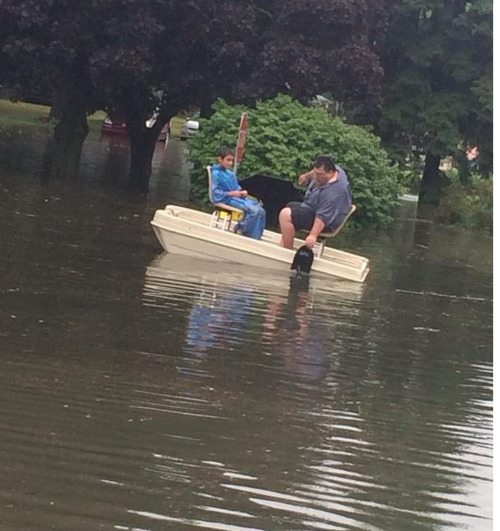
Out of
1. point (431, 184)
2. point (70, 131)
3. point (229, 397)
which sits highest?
point (431, 184)

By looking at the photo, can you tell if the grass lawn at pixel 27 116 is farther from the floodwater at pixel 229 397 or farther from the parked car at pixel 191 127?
the floodwater at pixel 229 397

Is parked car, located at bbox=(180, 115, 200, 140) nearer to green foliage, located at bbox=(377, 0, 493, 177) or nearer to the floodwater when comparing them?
green foliage, located at bbox=(377, 0, 493, 177)

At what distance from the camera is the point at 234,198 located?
15227 mm

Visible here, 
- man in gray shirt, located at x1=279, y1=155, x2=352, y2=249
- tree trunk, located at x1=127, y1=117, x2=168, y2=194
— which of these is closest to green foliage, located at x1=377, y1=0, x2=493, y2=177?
tree trunk, located at x1=127, y1=117, x2=168, y2=194

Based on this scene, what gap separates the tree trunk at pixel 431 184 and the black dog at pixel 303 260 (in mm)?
21267

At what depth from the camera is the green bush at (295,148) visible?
22469 mm

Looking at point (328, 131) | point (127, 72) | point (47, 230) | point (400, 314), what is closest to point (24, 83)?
point (127, 72)

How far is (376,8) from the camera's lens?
28125mm

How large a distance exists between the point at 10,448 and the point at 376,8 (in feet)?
77.9

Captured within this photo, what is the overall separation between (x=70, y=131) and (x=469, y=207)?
9.35 meters

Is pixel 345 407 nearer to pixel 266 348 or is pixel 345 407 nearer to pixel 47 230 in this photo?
pixel 266 348

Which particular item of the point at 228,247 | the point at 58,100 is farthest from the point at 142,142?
the point at 228,247

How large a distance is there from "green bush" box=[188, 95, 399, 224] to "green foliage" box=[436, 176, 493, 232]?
4.27 meters

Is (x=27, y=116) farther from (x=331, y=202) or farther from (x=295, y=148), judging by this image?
(x=331, y=202)
